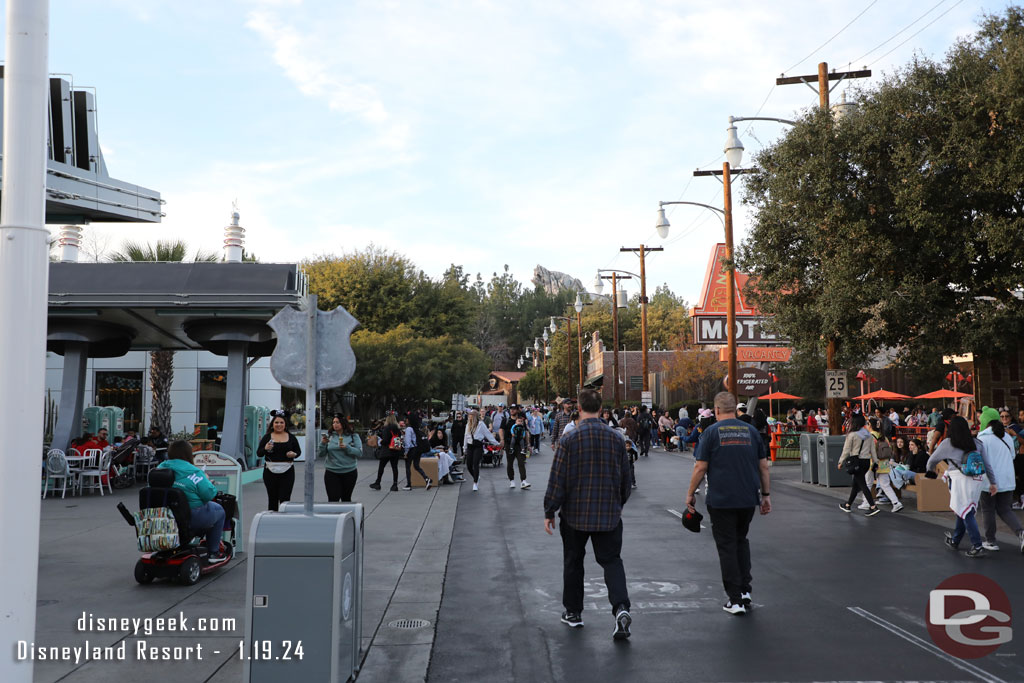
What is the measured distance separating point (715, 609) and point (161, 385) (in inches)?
983

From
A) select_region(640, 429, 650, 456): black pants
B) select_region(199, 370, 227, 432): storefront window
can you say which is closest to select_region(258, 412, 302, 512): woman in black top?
select_region(199, 370, 227, 432): storefront window

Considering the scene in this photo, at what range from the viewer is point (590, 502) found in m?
6.44

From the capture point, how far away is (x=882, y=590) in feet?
25.7

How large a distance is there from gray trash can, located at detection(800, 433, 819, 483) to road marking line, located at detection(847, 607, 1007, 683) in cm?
1247

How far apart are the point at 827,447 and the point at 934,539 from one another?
739 centimetres

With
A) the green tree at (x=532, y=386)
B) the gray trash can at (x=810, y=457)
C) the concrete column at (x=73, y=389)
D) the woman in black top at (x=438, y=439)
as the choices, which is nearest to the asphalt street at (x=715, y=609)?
the gray trash can at (x=810, y=457)

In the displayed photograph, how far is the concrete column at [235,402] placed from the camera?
61.2 ft

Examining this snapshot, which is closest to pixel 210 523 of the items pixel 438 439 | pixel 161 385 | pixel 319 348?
pixel 319 348

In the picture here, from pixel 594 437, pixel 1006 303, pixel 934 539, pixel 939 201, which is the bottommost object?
pixel 934 539

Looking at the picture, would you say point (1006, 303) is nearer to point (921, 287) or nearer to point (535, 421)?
point (921, 287)

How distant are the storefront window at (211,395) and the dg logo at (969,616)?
26156mm

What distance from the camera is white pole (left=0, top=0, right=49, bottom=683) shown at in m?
4.21

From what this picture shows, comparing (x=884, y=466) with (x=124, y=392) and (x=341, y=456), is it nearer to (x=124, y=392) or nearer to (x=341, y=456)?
(x=341, y=456)

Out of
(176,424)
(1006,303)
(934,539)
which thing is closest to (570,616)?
(934,539)
